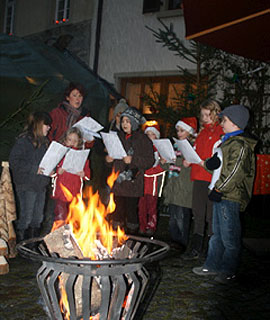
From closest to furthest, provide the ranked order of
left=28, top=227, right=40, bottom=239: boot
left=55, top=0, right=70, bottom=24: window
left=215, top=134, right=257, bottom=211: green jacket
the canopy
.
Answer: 1. the canopy
2. left=215, top=134, right=257, bottom=211: green jacket
3. left=28, top=227, right=40, bottom=239: boot
4. left=55, top=0, right=70, bottom=24: window

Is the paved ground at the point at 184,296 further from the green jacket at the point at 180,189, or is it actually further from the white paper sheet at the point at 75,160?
the white paper sheet at the point at 75,160

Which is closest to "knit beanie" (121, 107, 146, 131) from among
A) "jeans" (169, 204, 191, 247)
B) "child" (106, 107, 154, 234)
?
"child" (106, 107, 154, 234)

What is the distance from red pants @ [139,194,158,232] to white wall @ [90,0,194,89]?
515cm

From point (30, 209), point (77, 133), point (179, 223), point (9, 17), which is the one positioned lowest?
point (179, 223)

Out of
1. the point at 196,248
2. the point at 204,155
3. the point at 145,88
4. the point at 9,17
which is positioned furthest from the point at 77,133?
the point at 9,17

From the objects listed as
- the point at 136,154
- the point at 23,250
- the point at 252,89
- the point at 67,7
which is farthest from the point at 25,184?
the point at 67,7

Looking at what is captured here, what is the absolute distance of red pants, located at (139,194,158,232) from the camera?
21.6 feet

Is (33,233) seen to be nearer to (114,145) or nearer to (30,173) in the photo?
(30,173)

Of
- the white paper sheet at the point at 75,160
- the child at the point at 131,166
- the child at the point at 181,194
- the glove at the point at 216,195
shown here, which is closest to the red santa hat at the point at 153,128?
the child at the point at 131,166

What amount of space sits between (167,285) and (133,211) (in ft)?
5.47

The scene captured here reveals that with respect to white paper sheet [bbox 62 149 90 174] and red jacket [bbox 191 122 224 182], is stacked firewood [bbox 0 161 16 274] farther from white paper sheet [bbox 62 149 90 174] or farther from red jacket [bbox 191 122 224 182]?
red jacket [bbox 191 122 224 182]

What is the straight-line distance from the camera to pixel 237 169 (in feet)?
13.6

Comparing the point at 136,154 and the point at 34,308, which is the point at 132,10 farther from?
the point at 34,308

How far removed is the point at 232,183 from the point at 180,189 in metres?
1.33
